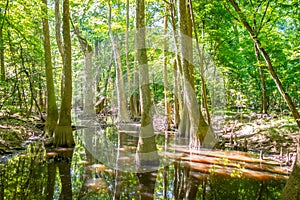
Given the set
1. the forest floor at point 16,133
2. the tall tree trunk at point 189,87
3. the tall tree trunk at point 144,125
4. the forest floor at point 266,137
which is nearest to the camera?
the tall tree trunk at point 144,125

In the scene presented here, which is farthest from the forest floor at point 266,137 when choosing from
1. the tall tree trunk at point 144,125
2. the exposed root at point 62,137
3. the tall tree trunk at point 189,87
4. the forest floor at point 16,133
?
the forest floor at point 16,133

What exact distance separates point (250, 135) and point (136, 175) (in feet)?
22.6

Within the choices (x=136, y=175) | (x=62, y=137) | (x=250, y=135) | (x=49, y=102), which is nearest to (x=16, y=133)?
(x=49, y=102)

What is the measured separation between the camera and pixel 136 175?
7391 millimetres

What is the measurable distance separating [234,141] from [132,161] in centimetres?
522

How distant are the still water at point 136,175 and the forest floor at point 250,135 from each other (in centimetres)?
70

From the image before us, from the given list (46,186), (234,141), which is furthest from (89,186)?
(234,141)

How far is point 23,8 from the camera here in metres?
11.4

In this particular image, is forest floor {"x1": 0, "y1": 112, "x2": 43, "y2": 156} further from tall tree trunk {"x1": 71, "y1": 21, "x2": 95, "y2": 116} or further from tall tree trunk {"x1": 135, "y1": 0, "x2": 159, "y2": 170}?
tall tree trunk {"x1": 71, "y1": 21, "x2": 95, "y2": 116}

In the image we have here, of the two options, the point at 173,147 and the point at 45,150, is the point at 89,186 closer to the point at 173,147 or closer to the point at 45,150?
the point at 45,150

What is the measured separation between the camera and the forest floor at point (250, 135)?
10.0 metres

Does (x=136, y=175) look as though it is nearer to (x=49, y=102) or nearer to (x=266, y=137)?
(x=266, y=137)

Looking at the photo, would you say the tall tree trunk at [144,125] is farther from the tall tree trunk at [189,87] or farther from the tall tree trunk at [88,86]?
the tall tree trunk at [88,86]

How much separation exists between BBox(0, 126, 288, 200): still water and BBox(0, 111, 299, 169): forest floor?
2.31ft
